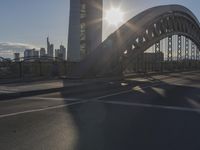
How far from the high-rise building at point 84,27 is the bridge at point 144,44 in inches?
367

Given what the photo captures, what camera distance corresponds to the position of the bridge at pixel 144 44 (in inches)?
1189

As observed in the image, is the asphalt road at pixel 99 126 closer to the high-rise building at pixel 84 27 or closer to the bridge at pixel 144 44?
the bridge at pixel 144 44

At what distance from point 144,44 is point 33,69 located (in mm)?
14226

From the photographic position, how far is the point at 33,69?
2991 cm

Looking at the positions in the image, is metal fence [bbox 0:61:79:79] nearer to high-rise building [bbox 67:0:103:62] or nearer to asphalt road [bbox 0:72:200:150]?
asphalt road [bbox 0:72:200:150]

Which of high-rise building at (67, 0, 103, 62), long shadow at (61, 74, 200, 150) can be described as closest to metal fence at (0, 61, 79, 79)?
long shadow at (61, 74, 200, 150)

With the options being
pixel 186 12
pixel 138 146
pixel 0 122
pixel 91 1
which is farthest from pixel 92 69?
pixel 186 12

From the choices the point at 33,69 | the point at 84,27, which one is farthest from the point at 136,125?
the point at 84,27

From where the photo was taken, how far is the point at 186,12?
53656mm

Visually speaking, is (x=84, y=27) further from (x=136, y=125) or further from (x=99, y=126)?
(x=99, y=126)

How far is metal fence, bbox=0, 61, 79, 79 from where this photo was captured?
26844 mm

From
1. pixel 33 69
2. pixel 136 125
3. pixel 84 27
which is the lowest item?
pixel 136 125

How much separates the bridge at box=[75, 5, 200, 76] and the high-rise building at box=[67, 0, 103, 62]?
30.6 ft

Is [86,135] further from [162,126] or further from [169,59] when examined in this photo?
[169,59]
